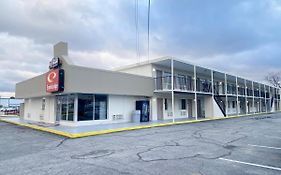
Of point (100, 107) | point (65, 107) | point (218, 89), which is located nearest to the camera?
point (65, 107)

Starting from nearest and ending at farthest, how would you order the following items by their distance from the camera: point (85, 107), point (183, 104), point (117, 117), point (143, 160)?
point (143, 160) < point (85, 107) < point (117, 117) < point (183, 104)

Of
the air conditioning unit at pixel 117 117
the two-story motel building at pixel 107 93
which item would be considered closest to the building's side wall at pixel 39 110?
the two-story motel building at pixel 107 93

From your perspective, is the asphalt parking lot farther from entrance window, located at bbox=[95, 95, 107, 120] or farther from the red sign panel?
entrance window, located at bbox=[95, 95, 107, 120]

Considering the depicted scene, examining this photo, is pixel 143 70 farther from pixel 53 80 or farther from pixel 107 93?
pixel 53 80

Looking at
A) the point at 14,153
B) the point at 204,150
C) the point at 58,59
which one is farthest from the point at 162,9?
the point at 14,153

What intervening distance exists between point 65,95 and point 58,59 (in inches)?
115

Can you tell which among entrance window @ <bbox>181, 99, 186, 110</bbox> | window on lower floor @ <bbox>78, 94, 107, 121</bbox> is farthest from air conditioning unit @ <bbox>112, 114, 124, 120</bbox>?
entrance window @ <bbox>181, 99, 186, 110</bbox>

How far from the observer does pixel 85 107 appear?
46.1 feet

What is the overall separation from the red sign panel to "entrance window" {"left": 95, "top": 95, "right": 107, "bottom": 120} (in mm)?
3028

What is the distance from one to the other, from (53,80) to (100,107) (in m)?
4.00

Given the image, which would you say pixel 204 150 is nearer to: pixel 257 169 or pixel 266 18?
pixel 257 169

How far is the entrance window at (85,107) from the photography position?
13.8 meters

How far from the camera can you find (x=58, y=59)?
1380 centimetres

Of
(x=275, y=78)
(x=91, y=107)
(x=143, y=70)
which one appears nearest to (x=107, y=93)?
(x=91, y=107)
